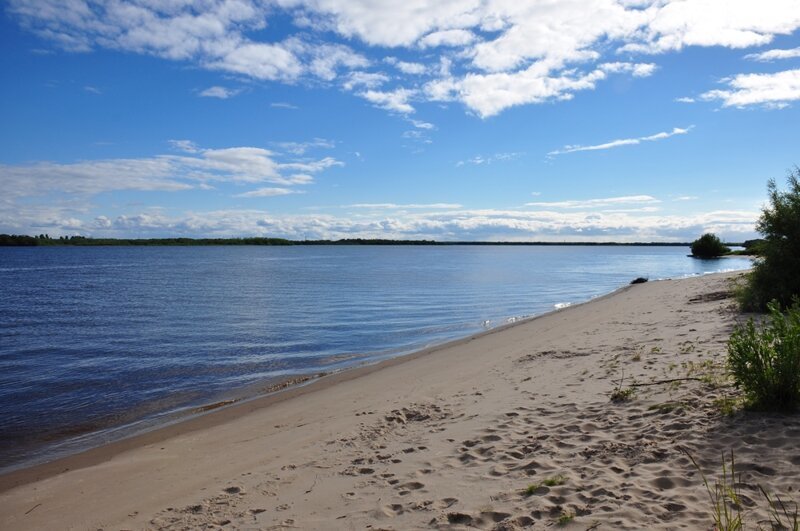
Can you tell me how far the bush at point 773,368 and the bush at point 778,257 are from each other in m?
12.1

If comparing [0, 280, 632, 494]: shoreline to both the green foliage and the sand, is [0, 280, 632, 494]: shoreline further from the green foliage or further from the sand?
the green foliage

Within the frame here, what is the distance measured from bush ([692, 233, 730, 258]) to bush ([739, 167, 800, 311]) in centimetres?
8257

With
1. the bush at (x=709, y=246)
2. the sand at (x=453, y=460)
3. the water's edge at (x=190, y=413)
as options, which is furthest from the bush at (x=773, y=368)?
the bush at (x=709, y=246)

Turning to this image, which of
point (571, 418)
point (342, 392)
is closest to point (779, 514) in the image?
point (571, 418)

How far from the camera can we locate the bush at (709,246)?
89000 millimetres

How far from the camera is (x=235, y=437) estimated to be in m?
8.88

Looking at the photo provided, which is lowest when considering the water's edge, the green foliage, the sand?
the water's edge

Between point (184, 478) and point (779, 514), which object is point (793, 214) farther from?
point (184, 478)

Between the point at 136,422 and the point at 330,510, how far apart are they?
723 cm

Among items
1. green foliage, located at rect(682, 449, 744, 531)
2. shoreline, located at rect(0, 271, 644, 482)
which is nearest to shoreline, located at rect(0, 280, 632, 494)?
shoreline, located at rect(0, 271, 644, 482)

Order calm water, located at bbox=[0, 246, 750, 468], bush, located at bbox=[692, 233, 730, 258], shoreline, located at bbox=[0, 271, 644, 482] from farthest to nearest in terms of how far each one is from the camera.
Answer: bush, located at bbox=[692, 233, 730, 258] → calm water, located at bbox=[0, 246, 750, 468] → shoreline, located at bbox=[0, 271, 644, 482]

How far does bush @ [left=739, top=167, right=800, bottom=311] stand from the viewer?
16.6 m

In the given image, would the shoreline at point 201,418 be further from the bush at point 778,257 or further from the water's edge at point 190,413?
the bush at point 778,257

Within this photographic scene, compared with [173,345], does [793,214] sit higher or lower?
higher
